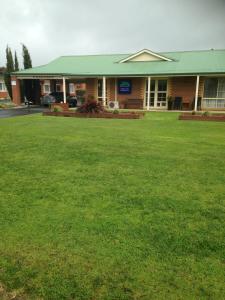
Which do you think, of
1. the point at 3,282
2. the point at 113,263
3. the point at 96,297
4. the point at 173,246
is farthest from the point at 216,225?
the point at 3,282

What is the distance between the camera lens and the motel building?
844 inches

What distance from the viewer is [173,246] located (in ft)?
10.2

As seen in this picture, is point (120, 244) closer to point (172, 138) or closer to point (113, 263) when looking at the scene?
point (113, 263)

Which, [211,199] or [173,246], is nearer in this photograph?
[173,246]

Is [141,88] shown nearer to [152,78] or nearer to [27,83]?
[152,78]

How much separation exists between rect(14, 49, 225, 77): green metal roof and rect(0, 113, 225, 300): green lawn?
51.8ft

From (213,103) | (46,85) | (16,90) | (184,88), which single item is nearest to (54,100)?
(16,90)

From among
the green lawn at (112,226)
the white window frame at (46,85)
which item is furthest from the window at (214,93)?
the white window frame at (46,85)

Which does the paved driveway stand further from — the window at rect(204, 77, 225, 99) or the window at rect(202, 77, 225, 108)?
the window at rect(204, 77, 225, 99)

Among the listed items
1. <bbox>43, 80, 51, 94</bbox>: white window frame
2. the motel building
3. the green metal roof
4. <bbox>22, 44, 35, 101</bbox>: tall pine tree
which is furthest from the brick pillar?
<bbox>43, 80, 51, 94</bbox>: white window frame

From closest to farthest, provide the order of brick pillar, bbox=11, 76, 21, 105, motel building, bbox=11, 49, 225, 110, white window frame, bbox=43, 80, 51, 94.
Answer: motel building, bbox=11, 49, 225, 110, brick pillar, bbox=11, 76, 21, 105, white window frame, bbox=43, 80, 51, 94

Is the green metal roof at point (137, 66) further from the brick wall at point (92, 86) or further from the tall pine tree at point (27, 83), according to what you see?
the tall pine tree at point (27, 83)

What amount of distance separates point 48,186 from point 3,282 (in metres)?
2.33

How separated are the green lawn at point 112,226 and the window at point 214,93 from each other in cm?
1641
